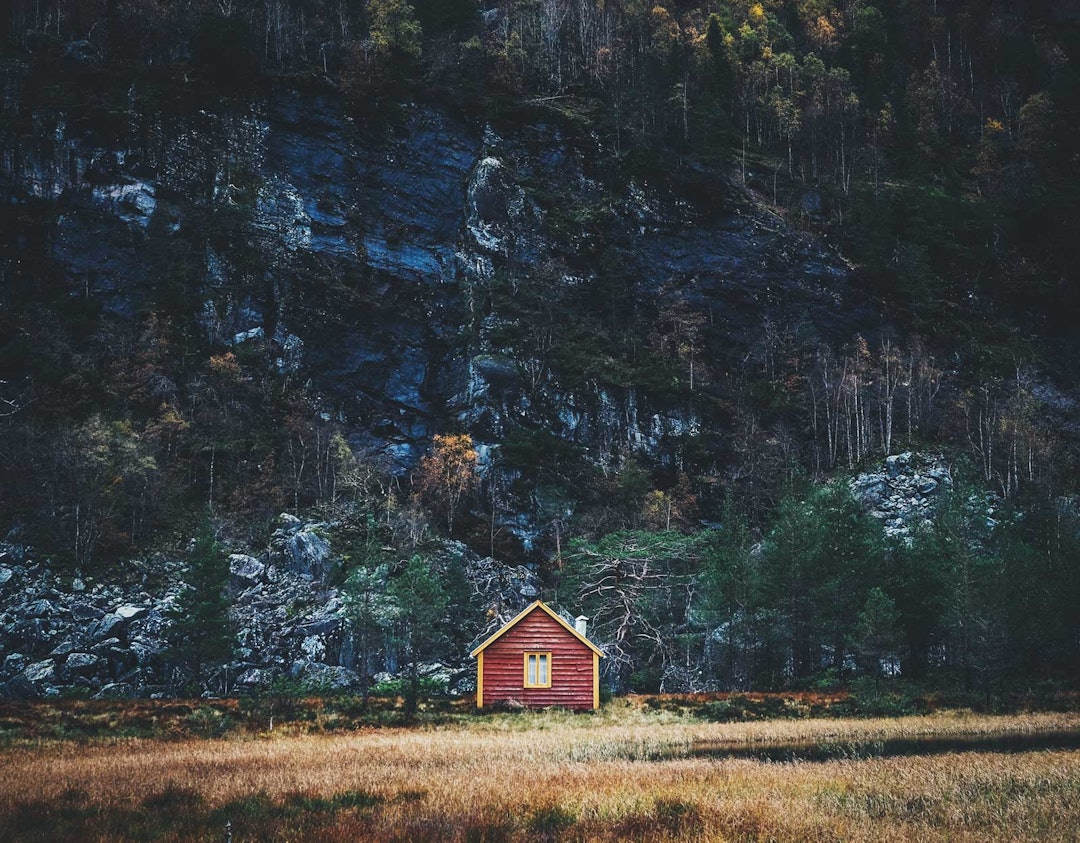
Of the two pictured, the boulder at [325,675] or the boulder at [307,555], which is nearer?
the boulder at [325,675]

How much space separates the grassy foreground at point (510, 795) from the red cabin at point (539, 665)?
54.7ft

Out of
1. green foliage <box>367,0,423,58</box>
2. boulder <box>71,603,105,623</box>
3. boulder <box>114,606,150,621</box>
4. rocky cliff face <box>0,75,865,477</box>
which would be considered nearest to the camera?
boulder <box>71,603,105,623</box>

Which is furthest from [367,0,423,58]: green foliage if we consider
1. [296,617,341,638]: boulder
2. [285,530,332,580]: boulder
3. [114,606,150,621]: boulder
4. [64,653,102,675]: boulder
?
[64,653,102,675]: boulder

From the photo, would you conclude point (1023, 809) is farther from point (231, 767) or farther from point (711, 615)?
point (711, 615)

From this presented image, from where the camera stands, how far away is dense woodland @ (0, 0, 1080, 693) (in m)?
45.7

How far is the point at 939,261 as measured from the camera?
101062mm

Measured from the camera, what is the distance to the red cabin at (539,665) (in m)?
37.9

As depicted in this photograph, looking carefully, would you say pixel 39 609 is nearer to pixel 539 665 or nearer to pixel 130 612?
pixel 130 612

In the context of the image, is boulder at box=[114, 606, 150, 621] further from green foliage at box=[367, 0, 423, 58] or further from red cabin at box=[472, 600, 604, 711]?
green foliage at box=[367, 0, 423, 58]

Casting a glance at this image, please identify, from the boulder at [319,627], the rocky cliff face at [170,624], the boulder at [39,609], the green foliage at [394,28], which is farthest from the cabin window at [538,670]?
the green foliage at [394,28]

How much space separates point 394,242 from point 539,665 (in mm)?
61992

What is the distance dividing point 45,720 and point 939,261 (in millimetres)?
102974

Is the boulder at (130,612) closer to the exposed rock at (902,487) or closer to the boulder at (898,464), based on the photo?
the exposed rock at (902,487)

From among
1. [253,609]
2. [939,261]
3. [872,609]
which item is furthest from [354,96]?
[872,609]
